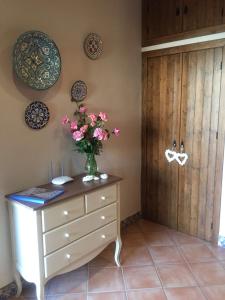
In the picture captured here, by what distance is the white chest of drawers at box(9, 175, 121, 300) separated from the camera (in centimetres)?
181

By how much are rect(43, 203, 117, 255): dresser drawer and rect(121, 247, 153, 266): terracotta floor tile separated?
1.67 ft

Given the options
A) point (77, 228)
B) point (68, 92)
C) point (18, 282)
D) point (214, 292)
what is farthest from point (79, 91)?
point (214, 292)

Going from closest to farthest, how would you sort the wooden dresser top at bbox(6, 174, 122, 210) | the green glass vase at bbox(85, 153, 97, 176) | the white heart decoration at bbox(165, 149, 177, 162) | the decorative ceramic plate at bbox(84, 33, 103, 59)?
the wooden dresser top at bbox(6, 174, 122, 210) < the green glass vase at bbox(85, 153, 97, 176) < the decorative ceramic plate at bbox(84, 33, 103, 59) < the white heart decoration at bbox(165, 149, 177, 162)

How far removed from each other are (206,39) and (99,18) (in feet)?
3.39

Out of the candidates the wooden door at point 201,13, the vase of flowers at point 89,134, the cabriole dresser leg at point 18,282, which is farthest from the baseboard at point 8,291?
the wooden door at point 201,13

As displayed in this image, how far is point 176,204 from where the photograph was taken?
305 centimetres

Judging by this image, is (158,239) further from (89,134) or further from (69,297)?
(89,134)

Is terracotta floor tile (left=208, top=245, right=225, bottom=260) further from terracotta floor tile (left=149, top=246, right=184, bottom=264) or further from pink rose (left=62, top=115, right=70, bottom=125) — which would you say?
pink rose (left=62, top=115, right=70, bottom=125)

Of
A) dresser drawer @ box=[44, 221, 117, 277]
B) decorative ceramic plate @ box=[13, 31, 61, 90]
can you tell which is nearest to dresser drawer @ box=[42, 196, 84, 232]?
dresser drawer @ box=[44, 221, 117, 277]

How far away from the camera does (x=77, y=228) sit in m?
2.03

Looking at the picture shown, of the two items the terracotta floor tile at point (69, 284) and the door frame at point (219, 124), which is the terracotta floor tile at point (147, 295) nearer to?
the terracotta floor tile at point (69, 284)

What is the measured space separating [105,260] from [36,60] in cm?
188

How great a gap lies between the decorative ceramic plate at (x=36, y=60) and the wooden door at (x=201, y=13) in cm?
140

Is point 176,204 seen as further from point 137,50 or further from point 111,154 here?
point 137,50
